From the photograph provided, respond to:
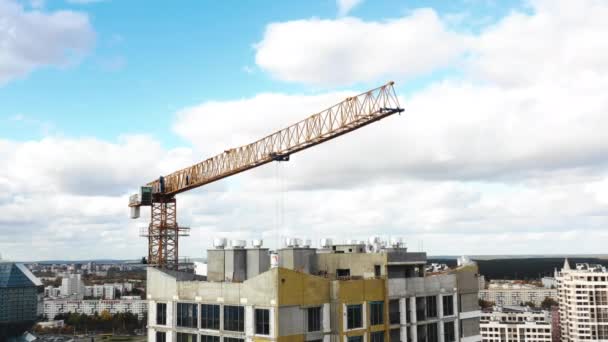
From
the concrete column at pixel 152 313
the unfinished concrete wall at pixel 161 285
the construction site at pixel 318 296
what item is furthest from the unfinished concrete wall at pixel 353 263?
the concrete column at pixel 152 313

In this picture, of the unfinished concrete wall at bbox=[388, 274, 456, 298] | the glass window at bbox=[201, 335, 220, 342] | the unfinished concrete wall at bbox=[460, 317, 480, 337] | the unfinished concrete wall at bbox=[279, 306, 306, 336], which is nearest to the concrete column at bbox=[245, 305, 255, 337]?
the unfinished concrete wall at bbox=[279, 306, 306, 336]

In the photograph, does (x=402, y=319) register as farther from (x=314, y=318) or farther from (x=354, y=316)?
(x=314, y=318)

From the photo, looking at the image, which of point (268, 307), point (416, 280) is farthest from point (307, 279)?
point (416, 280)

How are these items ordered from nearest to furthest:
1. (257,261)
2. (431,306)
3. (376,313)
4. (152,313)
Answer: (376,313), (152,313), (257,261), (431,306)

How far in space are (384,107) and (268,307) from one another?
35.7 metres

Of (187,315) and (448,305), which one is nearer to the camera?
(187,315)

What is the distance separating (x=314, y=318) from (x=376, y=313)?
7697 mm

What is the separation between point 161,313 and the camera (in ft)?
211

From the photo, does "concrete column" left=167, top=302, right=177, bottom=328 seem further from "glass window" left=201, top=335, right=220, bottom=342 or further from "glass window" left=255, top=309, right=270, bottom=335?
"glass window" left=255, top=309, right=270, bottom=335

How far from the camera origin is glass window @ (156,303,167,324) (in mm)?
63812

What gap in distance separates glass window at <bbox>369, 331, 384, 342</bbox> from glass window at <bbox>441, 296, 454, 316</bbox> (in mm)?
10824

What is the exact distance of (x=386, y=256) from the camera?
63375 mm

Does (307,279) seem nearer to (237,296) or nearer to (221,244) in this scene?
(237,296)

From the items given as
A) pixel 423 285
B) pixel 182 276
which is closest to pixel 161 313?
pixel 182 276
